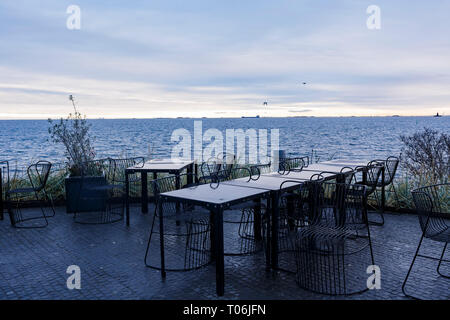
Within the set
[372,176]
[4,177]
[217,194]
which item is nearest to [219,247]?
[217,194]

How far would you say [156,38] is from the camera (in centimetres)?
1040

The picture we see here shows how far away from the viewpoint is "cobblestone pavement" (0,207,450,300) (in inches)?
130

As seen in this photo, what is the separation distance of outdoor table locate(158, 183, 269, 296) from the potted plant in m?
3.16

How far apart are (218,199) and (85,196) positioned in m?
3.85

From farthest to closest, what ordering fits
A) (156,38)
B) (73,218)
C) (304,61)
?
(304,61) → (156,38) → (73,218)

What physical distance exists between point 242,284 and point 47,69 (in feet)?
32.4

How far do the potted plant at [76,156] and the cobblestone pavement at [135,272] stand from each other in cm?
109

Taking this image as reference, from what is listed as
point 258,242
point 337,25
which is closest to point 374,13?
point 337,25

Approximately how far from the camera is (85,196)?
644 centimetres

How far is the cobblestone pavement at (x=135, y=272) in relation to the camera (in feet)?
10.8

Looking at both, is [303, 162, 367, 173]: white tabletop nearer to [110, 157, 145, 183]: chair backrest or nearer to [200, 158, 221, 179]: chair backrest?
[200, 158, 221, 179]: chair backrest
